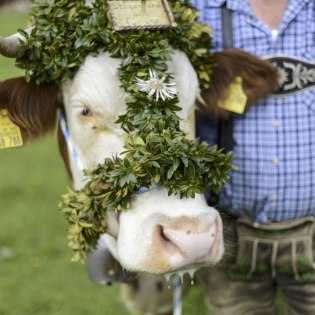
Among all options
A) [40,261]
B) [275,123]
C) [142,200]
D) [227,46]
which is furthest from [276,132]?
[40,261]

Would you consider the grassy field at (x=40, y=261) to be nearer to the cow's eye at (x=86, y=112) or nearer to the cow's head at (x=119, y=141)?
the cow's head at (x=119, y=141)

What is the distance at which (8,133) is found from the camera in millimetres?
3061

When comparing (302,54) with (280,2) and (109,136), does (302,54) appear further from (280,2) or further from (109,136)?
(109,136)

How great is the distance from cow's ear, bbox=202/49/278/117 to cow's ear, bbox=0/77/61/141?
65 cm

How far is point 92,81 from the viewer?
9.29 ft

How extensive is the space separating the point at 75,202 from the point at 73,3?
30.3 inches

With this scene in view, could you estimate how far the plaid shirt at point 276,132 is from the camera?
3129 mm

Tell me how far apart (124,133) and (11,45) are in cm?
56

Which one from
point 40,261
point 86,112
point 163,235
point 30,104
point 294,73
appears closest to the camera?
point 163,235

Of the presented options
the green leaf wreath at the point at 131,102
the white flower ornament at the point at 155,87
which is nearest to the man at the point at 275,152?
the green leaf wreath at the point at 131,102

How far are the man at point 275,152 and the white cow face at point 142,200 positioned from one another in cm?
34

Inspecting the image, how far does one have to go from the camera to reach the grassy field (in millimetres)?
4809

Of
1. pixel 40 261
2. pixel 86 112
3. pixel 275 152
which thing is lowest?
pixel 40 261

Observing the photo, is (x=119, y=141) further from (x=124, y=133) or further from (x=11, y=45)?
(x=11, y=45)
